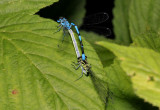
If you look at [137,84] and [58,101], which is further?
[58,101]

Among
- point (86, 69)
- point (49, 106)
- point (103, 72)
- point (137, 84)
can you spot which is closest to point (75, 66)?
point (86, 69)

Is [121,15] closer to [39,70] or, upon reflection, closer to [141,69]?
[39,70]

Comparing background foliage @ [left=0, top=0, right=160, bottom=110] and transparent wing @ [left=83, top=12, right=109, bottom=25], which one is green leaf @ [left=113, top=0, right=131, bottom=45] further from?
background foliage @ [left=0, top=0, right=160, bottom=110]

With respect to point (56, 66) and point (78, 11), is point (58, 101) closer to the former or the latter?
point (56, 66)

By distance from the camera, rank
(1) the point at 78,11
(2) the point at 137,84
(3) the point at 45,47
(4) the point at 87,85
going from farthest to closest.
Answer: (1) the point at 78,11 < (3) the point at 45,47 < (4) the point at 87,85 < (2) the point at 137,84

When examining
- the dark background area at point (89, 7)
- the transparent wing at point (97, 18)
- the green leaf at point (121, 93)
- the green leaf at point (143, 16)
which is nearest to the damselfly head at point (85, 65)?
the green leaf at point (121, 93)

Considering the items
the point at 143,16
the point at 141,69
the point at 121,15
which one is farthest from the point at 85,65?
the point at 121,15
